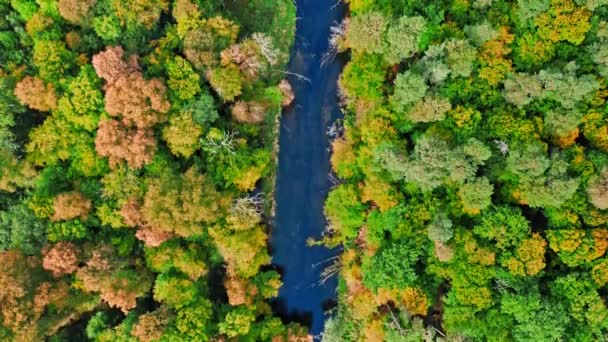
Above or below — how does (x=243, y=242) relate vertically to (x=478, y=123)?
below

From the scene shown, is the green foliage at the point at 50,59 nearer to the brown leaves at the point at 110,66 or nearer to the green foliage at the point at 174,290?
the brown leaves at the point at 110,66

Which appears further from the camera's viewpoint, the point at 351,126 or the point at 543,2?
the point at 351,126

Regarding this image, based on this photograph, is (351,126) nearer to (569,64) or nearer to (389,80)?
(389,80)

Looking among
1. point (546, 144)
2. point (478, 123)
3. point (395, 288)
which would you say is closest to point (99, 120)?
point (395, 288)

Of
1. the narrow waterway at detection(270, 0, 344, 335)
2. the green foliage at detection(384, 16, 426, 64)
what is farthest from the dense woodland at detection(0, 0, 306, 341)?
Answer: the green foliage at detection(384, 16, 426, 64)

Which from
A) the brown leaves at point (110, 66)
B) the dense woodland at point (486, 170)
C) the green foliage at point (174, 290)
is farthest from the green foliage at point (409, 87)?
the green foliage at point (174, 290)

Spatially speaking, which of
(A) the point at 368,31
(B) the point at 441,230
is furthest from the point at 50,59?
(B) the point at 441,230
